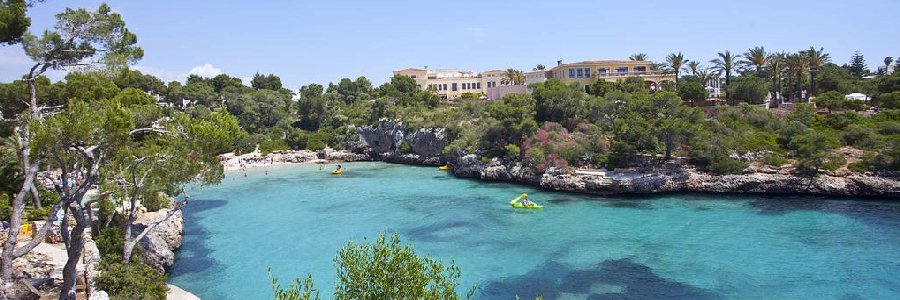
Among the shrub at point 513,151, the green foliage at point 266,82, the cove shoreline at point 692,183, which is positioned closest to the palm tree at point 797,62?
the cove shoreline at point 692,183

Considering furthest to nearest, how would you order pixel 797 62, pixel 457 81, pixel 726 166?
pixel 457 81, pixel 797 62, pixel 726 166

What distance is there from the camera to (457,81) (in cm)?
8962

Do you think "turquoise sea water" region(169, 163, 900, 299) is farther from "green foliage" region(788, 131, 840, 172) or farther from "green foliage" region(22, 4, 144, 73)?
"green foliage" region(22, 4, 144, 73)

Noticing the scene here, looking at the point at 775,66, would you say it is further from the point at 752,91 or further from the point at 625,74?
the point at 625,74

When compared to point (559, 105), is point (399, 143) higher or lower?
lower

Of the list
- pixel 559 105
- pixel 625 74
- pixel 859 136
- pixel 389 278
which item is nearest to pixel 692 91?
pixel 625 74

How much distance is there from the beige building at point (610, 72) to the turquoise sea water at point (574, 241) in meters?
28.3

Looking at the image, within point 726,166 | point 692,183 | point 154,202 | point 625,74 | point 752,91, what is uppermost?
point 625,74

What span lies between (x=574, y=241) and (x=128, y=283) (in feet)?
60.2

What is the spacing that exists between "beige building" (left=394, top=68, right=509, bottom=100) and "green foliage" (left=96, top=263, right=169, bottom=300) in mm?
71745

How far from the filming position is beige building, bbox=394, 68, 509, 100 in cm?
8725

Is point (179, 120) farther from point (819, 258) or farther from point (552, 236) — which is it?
point (819, 258)

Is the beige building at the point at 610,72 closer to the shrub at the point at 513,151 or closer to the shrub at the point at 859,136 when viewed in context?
the shrub at the point at 513,151

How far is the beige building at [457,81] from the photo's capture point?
87250 millimetres
